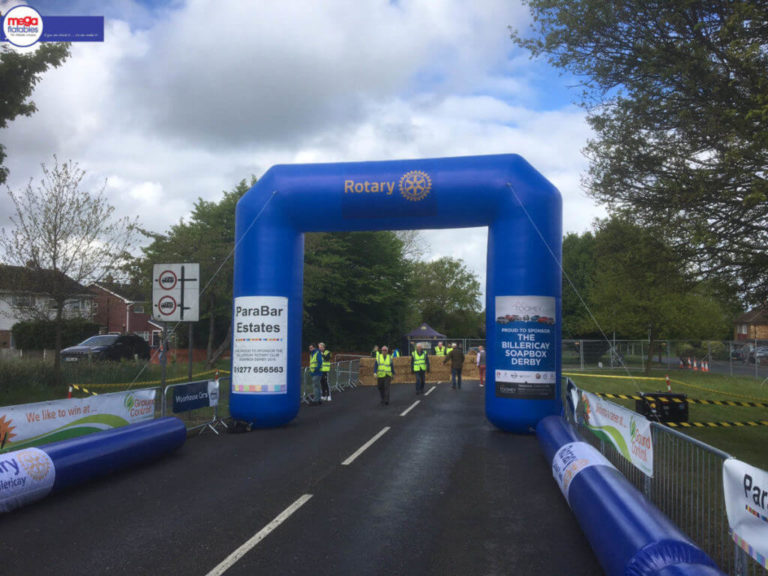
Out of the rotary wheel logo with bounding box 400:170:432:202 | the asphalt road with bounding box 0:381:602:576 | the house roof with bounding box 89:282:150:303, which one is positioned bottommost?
the asphalt road with bounding box 0:381:602:576

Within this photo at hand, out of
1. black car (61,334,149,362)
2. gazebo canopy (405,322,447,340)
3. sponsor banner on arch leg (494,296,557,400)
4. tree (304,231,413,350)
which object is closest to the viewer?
sponsor banner on arch leg (494,296,557,400)

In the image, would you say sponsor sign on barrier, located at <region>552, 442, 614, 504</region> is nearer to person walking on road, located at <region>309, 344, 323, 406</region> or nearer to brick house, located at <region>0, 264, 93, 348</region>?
person walking on road, located at <region>309, 344, 323, 406</region>

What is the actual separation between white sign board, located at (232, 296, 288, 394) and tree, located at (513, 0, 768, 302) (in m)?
7.47

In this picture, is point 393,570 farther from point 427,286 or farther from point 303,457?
point 427,286

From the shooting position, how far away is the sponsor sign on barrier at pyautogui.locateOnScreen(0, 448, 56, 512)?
20.2 feet

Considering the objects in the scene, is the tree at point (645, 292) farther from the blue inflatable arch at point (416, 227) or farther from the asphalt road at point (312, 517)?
the asphalt road at point (312, 517)

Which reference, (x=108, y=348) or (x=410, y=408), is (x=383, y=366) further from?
(x=108, y=348)

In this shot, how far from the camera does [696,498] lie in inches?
221

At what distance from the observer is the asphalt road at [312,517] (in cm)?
489

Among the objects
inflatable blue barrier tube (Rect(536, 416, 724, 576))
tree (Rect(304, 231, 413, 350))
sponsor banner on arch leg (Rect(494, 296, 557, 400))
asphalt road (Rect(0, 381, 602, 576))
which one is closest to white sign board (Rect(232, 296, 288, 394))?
asphalt road (Rect(0, 381, 602, 576))

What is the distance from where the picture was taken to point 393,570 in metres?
4.72

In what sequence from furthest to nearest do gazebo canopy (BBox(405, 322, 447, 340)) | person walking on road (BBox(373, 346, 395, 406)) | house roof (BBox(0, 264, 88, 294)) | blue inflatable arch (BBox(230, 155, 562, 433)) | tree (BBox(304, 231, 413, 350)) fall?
gazebo canopy (BBox(405, 322, 447, 340)) < tree (BBox(304, 231, 413, 350)) < person walking on road (BBox(373, 346, 395, 406)) < house roof (BBox(0, 264, 88, 294)) < blue inflatable arch (BBox(230, 155, 562, 433))

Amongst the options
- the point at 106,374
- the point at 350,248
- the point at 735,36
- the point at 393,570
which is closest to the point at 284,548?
the point at 393,570

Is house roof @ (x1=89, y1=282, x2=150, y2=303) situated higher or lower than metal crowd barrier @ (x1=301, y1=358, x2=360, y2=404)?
higher
